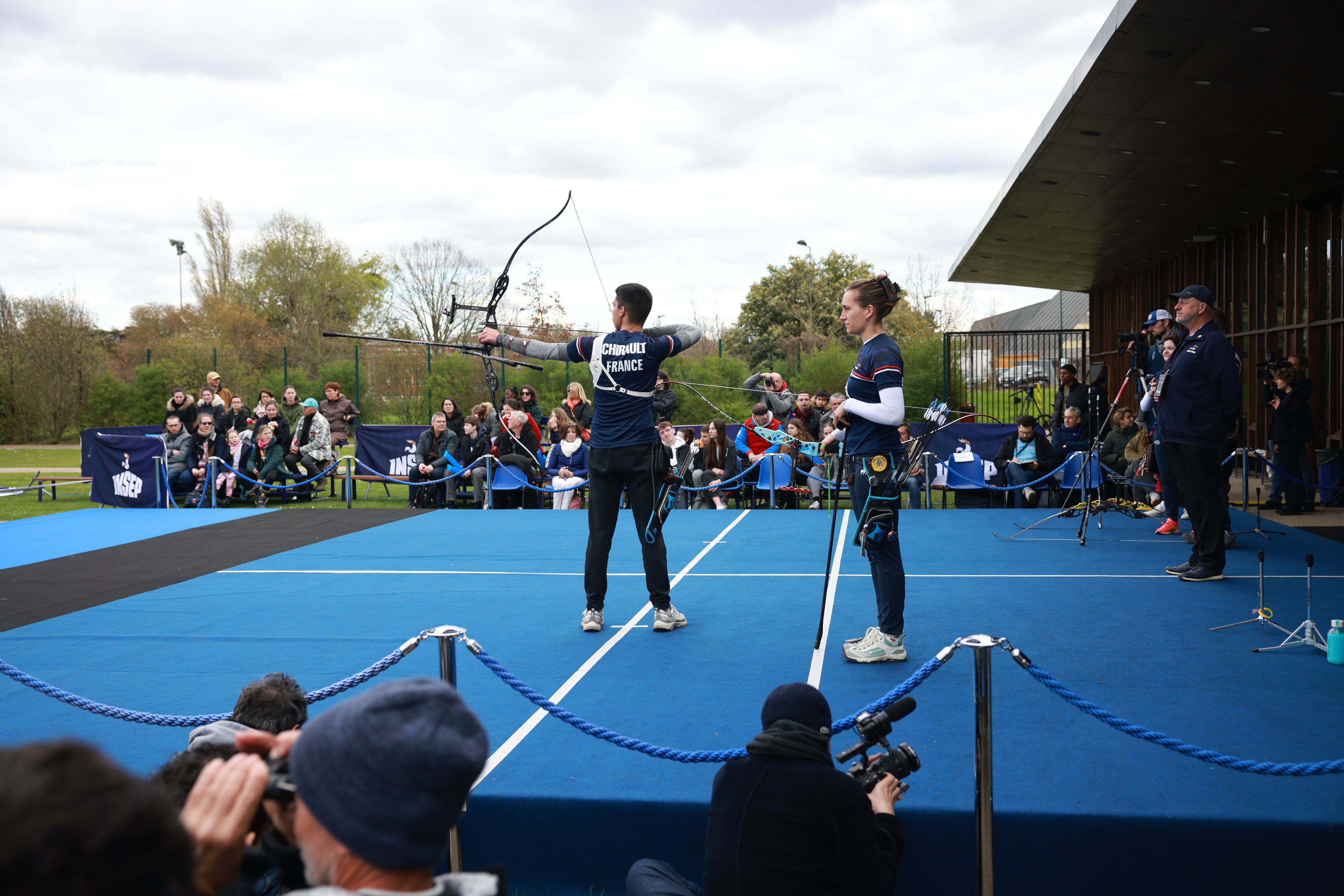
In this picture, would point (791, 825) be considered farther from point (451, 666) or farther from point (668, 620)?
point (668, 620)

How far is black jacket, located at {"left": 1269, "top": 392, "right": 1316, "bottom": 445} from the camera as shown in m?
10.4

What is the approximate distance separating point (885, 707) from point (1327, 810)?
146cm

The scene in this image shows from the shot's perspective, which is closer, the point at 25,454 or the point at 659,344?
the point at 659,344

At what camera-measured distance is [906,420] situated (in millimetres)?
18344

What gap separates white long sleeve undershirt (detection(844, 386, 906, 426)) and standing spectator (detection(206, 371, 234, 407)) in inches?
502

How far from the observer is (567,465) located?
12.8 meters

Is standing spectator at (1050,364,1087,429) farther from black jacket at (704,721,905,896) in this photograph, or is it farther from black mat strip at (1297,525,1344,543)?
black jacket at (704,721,905,896)

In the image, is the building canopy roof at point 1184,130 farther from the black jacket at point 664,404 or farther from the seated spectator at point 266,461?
the seated spectator at point 266,461

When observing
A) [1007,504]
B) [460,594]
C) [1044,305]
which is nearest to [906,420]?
[1007,504]

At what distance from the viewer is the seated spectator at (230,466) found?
46.9 ft

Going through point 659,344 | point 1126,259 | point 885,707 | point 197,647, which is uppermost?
point 1126,259

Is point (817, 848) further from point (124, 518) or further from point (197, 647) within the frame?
point (124, 518)

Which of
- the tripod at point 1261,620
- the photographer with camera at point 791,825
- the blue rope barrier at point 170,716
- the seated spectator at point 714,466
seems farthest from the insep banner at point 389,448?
the photographer with camera at point 791,825

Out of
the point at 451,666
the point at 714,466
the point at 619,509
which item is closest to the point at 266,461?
the point at 714,466
